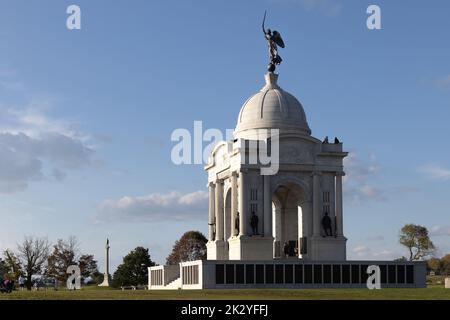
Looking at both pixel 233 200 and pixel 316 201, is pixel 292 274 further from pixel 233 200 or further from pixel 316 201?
pixel 233 200

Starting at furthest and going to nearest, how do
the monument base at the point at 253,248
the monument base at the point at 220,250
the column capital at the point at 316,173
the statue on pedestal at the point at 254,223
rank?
the monument base at the point at 220,250, the column capital at the point at 316,173, the statue on pedestal at the point at 254,223, the monument base at the point at 253,248

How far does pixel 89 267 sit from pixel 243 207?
73775 millimetres

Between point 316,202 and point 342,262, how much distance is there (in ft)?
32.4

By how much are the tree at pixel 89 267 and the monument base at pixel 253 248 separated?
227ft

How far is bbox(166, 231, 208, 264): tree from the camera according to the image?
160 meters

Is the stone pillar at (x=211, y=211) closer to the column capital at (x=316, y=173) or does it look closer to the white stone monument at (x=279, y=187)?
the white stone monument at (x=279, y=187)

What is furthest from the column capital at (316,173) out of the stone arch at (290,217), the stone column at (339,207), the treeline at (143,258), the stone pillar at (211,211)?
the treeline at (143,258)

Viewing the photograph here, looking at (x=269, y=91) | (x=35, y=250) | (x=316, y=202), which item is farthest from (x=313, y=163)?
(x=35, y=250)

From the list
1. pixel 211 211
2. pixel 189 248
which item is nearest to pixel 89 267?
pixel 189 248

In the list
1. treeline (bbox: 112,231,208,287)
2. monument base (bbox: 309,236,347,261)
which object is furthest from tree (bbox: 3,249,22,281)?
monument base (bbox: 309,236,347,261)

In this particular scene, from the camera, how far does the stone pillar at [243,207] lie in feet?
316

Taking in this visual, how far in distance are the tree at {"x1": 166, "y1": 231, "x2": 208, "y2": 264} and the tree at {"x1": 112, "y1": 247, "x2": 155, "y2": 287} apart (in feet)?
49.3
